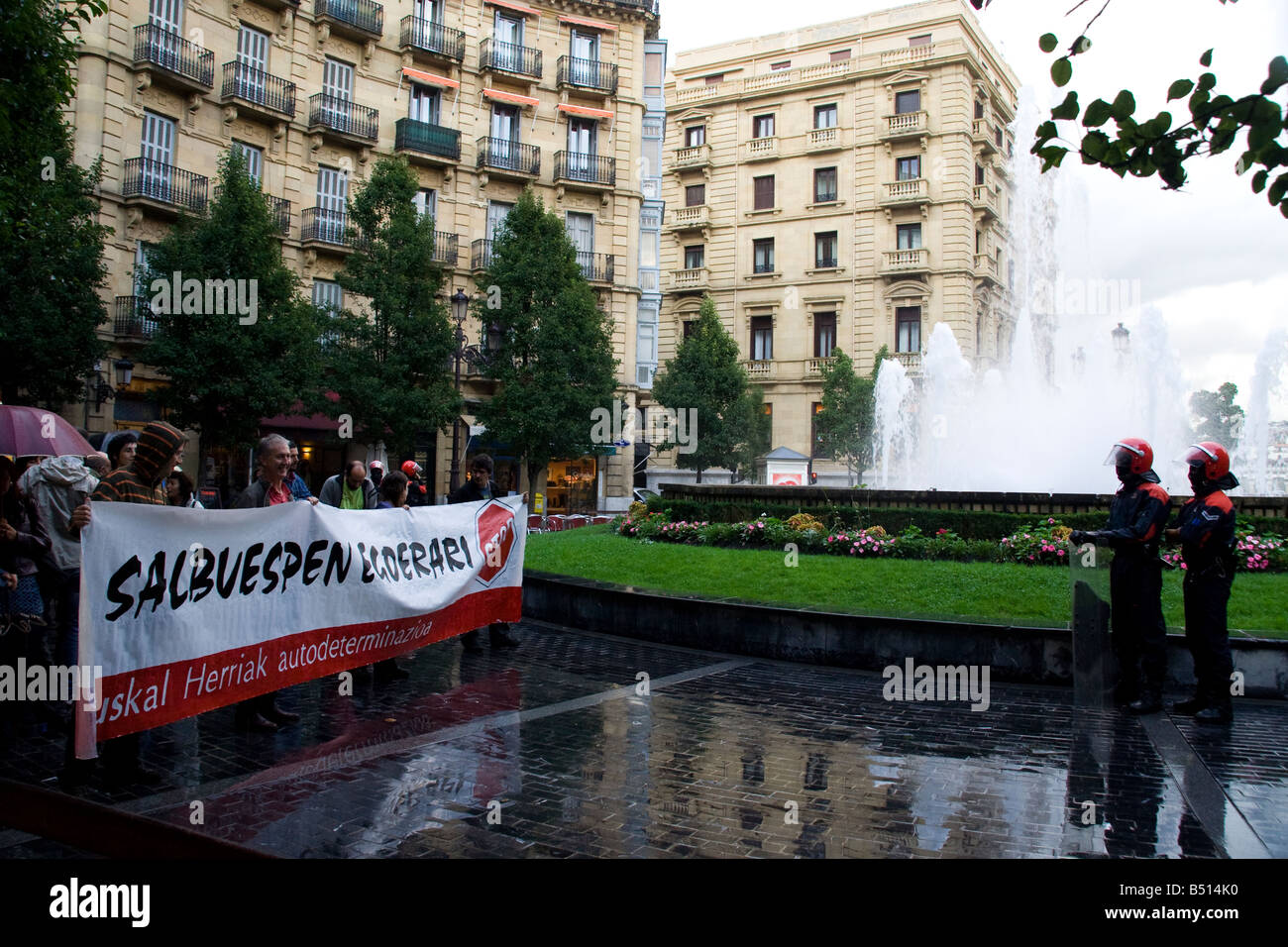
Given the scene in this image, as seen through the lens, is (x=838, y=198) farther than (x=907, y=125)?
Yes

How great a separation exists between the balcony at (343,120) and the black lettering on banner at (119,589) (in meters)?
28.5

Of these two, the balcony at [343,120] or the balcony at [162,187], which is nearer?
the balcony at [162,187]

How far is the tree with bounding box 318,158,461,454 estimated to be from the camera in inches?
1046

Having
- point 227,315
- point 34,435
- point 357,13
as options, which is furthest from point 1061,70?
point 357,13

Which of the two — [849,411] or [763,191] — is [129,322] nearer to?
[849,411]

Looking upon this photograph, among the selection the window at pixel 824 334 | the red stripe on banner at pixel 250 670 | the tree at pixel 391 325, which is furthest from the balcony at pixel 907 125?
the red stripe on banner at pixel 250 670

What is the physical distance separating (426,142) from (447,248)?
3794mm

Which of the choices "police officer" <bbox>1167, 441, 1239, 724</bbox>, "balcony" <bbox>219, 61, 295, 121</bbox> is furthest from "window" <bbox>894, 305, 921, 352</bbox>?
"police officer" <bbox>1167, 441, 1239, 724</bbox>

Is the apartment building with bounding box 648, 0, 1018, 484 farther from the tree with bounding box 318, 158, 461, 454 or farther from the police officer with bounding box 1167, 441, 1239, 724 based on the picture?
the police officer with bounding box 1167, 441, 1239, 724

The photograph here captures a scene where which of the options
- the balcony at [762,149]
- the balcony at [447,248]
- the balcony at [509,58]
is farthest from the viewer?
the balcony at [762,149]

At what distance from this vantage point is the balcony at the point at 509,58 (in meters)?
33.5

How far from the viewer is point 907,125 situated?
137ft

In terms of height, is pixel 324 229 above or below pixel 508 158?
below

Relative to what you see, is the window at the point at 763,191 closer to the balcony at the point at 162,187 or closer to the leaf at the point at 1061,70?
the balcony at the point at 162,187
